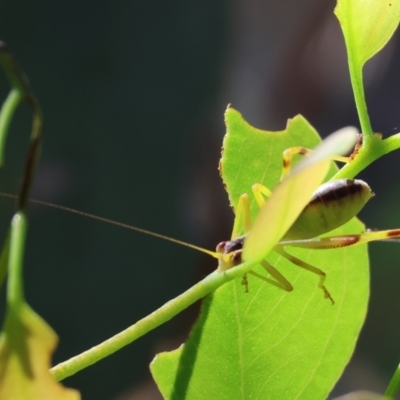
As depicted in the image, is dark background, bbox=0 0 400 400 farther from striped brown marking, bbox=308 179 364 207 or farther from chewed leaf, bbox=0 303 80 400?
chewed leaf, bbox=0 303 80 400

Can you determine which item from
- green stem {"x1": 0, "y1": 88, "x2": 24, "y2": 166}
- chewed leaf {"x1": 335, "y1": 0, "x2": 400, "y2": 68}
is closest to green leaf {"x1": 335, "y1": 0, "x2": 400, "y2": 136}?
chewed leaf {"x1": 335, "y1": 0, "x2": 400, "y2": 68}

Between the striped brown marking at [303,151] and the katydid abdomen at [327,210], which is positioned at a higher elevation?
the striped brown marking at [303,151]

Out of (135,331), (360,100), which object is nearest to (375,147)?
(360,100)

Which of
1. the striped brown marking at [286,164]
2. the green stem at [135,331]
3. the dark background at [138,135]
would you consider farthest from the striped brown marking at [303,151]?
the dark background at [138,135]

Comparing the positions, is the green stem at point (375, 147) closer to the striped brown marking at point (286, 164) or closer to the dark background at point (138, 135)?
the striped brown marking at point (286, 164)

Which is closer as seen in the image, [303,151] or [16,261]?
[16,261]

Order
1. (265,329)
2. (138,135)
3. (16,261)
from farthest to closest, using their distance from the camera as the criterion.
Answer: (138,135) < (265,329) < (16,261)

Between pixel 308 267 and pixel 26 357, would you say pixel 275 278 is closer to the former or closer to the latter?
pixel 308 267
